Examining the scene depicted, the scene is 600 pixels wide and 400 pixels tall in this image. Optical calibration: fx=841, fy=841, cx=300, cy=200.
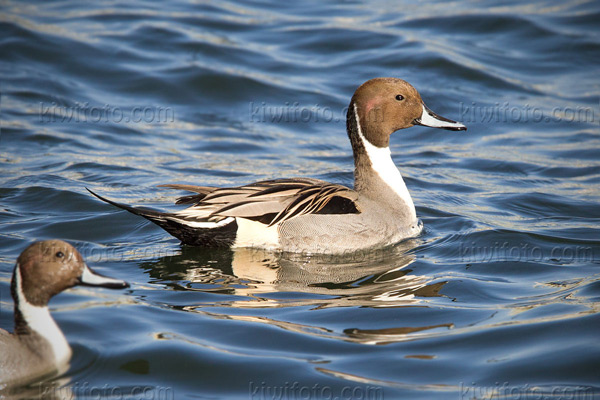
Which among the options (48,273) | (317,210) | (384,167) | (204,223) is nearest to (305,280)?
(317,210)

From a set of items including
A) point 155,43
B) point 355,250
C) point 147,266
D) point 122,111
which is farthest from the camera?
point 155,43

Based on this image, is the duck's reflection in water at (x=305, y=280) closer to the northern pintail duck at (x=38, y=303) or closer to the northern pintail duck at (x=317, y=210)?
the northern pintail duck at (x=317, y=210)

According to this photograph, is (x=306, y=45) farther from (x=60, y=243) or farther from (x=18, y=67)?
(x=60, y=243)

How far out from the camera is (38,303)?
4.66 m

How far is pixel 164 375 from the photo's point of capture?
495cm

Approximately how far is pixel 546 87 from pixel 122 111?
6.24m

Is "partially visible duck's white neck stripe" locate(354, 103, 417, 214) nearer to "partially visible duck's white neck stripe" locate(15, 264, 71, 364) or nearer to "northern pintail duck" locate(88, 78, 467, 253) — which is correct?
"northern pintail duck" locate(88, 78, 467, 253)

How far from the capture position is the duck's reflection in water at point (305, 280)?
5844 mm

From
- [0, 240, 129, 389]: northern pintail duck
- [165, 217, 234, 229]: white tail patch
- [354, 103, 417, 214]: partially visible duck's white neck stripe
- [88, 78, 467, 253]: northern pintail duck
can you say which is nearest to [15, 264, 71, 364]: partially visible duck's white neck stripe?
[0, 240, 129, 389]: northern pintail duck

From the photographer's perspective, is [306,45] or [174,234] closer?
[174,234]

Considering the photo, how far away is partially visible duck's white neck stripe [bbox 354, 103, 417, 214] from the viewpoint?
7.64 metres

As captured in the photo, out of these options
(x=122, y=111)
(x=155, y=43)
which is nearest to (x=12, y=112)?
(x=122, y=111)

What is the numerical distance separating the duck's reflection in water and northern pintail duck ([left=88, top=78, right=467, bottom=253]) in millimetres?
128

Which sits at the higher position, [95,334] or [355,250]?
[355,250]
